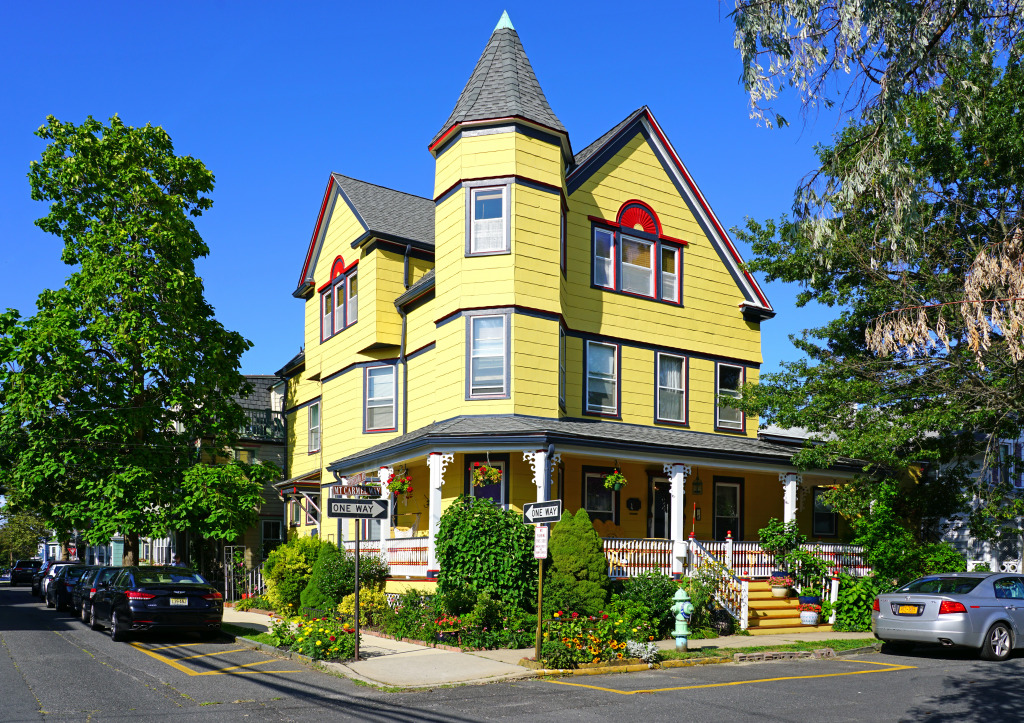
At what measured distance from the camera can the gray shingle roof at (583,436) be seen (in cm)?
1911

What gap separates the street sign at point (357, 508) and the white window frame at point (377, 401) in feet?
34.3

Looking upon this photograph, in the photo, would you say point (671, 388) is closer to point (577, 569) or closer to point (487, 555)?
Result: point (577, 569)

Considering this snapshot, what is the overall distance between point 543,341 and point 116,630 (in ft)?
35.8

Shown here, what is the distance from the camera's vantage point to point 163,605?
1770 centimetres

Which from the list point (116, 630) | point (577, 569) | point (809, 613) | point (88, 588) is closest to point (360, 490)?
point (116, 630)

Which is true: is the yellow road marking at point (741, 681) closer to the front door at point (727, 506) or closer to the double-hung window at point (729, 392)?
the front door at point (727, 506)

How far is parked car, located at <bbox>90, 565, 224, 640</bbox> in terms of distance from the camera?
57.6ft

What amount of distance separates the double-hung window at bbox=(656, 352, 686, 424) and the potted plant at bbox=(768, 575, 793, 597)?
17.3 feet

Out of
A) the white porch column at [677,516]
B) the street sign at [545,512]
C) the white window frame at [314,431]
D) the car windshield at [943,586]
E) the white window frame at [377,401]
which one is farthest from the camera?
the white window frame at [314,431]

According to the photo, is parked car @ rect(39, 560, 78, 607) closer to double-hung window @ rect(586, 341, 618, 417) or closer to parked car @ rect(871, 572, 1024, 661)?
double-hung window @ rect(586, 341, 618, 417)

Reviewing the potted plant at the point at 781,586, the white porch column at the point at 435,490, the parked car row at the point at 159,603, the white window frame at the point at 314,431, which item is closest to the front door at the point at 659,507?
the potted plant at the point at 781,586

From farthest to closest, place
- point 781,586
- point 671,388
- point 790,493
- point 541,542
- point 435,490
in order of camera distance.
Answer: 1. point 671,388
2. point 790,493
3. point 781,586
4. point 435,490
5. point 541,542

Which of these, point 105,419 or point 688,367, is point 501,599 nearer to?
point 688,367

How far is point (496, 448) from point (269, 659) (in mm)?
6424
